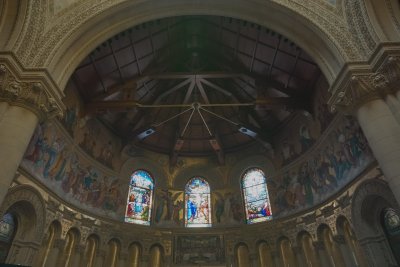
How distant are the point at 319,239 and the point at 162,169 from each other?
9.14m

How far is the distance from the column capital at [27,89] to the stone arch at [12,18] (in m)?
1.11

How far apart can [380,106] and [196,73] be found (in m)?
8.69

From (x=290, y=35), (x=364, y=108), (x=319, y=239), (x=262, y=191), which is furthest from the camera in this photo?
(x=262, y=191)

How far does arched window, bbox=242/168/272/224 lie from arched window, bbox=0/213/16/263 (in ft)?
34.6

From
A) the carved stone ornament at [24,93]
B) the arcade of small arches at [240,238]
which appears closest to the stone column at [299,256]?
the arcade of small arches at [240,238]

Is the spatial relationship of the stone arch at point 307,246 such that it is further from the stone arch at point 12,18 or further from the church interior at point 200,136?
the stone arch at point 12,18

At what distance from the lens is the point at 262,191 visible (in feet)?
52.2

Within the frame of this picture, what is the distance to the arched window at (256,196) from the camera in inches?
599

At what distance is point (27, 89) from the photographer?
737 centimetres

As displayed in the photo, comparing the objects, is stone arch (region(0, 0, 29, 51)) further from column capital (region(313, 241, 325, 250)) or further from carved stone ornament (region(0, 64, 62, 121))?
column capital (region(313, 241, 325, 250))

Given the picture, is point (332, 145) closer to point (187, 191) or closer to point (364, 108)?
point (364, 108)

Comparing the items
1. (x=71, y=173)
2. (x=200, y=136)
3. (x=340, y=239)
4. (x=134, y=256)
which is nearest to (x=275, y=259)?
(x=340, y=239)

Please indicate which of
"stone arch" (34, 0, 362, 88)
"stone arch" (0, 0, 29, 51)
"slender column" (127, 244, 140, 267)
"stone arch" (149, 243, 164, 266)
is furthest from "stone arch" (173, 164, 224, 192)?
"stone arch" (0, 0, 29, 51)

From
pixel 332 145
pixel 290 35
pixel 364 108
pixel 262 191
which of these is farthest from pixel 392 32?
pixel 262 191
